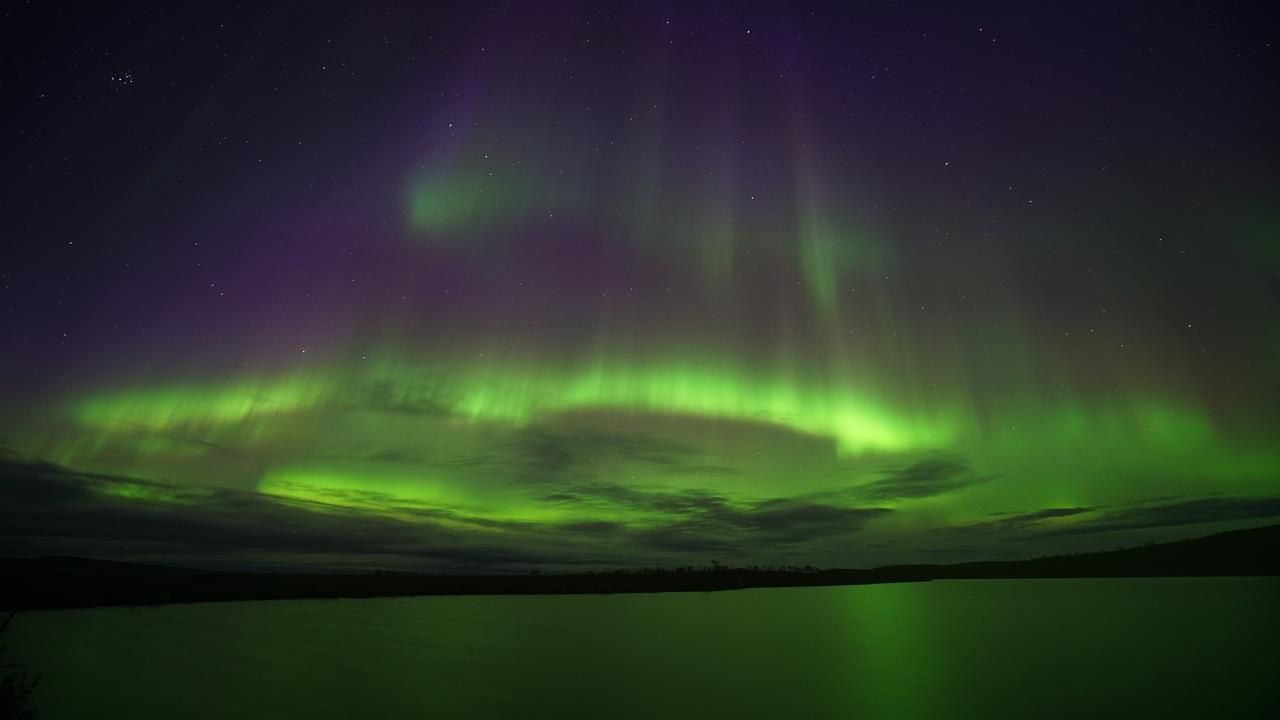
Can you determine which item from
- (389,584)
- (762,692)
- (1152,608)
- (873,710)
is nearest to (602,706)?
(762,692)

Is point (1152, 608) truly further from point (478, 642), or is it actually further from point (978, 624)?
point (478, 642)

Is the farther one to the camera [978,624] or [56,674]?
[978,624]

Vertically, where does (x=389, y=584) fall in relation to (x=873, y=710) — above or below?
above

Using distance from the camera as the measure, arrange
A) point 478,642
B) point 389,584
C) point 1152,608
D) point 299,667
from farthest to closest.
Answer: point 389,584
point 1152,608
point 478,642
point 299,667

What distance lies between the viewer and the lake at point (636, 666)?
30609mm

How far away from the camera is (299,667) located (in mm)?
40562

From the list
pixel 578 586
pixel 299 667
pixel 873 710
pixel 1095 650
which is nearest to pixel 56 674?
pixel 299 667

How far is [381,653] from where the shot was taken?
1871 inches

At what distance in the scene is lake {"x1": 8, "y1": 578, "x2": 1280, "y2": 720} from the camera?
3061 cm

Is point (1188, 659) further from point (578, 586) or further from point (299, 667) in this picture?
point (578, 586)

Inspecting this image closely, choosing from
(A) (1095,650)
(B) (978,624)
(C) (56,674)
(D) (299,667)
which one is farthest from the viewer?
(B) (978,624)

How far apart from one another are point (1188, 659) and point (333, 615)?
7518 centimetres

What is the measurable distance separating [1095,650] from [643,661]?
31624 mm

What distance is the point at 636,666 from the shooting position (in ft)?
143
